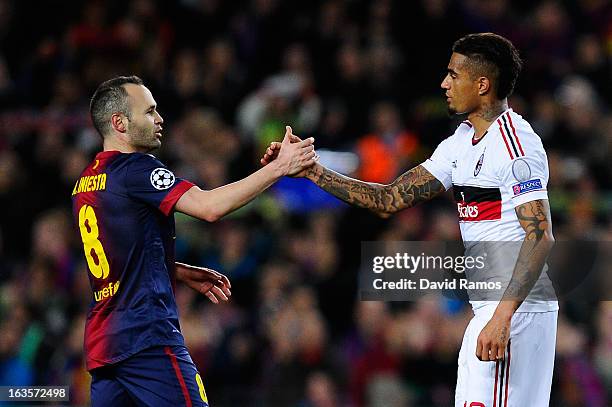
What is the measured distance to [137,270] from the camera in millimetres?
5742

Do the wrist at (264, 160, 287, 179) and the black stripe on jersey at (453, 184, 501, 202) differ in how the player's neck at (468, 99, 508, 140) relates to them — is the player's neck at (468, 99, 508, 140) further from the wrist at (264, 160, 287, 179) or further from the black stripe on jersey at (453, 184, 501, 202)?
the wrist at (264, 160, 287, 179)

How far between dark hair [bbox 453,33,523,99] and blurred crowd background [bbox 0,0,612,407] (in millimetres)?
4125

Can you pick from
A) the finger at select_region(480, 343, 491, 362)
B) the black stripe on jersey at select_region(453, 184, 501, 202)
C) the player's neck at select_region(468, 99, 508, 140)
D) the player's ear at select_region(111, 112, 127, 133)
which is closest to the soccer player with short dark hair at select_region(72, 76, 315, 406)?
the player's ear at select_region(111, 112, 127, 133)

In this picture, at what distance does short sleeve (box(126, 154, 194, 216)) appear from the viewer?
569cm

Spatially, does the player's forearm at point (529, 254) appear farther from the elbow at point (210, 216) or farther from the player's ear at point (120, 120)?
the player's ear at point (120, 120)

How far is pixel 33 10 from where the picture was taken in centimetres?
1426

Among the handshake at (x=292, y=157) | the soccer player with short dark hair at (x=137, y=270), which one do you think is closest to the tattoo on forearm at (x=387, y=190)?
the handshake at (x=292, y=157)

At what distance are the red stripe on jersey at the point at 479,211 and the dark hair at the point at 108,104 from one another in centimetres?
192

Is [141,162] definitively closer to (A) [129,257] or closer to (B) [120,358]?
(A) [129,257]

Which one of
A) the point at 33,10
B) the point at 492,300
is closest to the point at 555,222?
the point at 492,300

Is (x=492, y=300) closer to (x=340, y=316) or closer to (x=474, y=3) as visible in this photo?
(x=340, y=316)

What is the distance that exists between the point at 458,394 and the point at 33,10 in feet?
33.1

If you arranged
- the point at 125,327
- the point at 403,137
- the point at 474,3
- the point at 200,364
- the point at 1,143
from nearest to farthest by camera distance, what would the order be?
the point at 125,327 < the point at 200,364 < the point at 403,137 < the point at 1,143 < the point at 474,3

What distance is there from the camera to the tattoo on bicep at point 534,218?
221 inches
